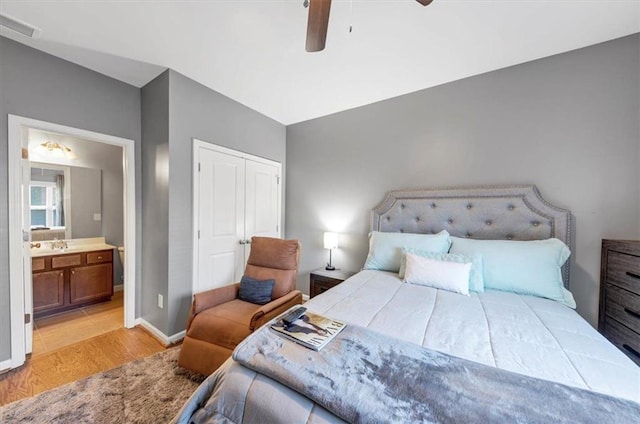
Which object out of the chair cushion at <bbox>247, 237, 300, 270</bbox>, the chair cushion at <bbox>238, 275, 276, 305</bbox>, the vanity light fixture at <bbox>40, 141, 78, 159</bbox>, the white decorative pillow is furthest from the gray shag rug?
the vanity light fixture at <bbox>40, 141, 78, 159</bbox>

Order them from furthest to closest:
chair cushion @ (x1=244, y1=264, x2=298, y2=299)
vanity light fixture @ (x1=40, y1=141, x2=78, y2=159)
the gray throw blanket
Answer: vanity light fixture @ (x1=40, y1=141, x2=78, y2=159) < chair cushion @ (x1=244, y1=264, x2=298, y2=299) < the gray throw blanket

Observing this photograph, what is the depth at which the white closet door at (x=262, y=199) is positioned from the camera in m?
3.00

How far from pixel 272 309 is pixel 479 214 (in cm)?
206

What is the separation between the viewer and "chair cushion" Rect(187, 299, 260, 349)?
1.61 meters

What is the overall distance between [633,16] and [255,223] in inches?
147

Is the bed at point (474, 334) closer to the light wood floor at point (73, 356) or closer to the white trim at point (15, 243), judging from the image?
the light wood floor at point (73, 356)

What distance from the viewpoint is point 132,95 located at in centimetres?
251

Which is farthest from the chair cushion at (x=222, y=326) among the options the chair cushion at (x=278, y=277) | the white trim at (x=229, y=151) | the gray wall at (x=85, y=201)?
the gray wall at (x=85, y=201)

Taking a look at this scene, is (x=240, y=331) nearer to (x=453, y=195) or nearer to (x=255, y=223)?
(x=255, y=223)

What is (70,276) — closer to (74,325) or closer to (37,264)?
(37,264)

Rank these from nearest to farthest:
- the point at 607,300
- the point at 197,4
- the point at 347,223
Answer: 1. the point at 197,4
2. the point at 607,300
3. the point at 347,223

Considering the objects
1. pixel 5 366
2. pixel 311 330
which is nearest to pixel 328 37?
pixel 311 330

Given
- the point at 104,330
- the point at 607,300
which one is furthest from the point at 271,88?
the point at 607,300

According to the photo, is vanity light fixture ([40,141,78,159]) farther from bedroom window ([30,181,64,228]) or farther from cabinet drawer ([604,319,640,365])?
cabinet drawer ([604,319,640,365])
